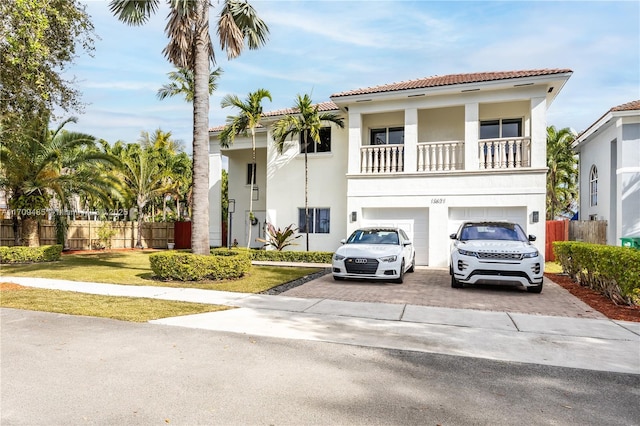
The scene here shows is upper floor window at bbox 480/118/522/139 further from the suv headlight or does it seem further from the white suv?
the suv headlight

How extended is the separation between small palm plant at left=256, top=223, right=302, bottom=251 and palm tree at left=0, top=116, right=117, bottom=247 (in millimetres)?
7920

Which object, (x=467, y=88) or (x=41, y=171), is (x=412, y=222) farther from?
(x=41, y=171)

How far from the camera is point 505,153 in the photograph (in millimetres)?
14711

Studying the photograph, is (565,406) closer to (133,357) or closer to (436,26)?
(133,357)

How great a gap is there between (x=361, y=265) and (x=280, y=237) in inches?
281

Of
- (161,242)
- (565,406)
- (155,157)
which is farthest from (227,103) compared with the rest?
(565,406)

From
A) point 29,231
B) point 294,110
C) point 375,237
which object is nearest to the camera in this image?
point 375,237

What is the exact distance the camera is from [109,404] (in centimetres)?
351

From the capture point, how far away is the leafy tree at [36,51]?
35.4 ft

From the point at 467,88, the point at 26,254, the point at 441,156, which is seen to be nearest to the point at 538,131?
the point at 467,88

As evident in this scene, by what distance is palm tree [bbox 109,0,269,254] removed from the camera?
11492 mm

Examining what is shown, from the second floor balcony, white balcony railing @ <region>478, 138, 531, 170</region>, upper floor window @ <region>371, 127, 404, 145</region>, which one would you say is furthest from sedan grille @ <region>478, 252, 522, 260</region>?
upper floor window @ <region>371, 127, 404, 145</region>

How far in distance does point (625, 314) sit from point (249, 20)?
497 inches

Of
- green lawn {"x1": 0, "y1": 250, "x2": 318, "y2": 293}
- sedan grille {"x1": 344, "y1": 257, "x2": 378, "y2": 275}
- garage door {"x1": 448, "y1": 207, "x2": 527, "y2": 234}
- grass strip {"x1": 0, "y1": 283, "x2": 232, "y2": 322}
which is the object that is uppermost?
garage door {"x1": 448, "y1": 207, "x2": 527, "y2": 234}
